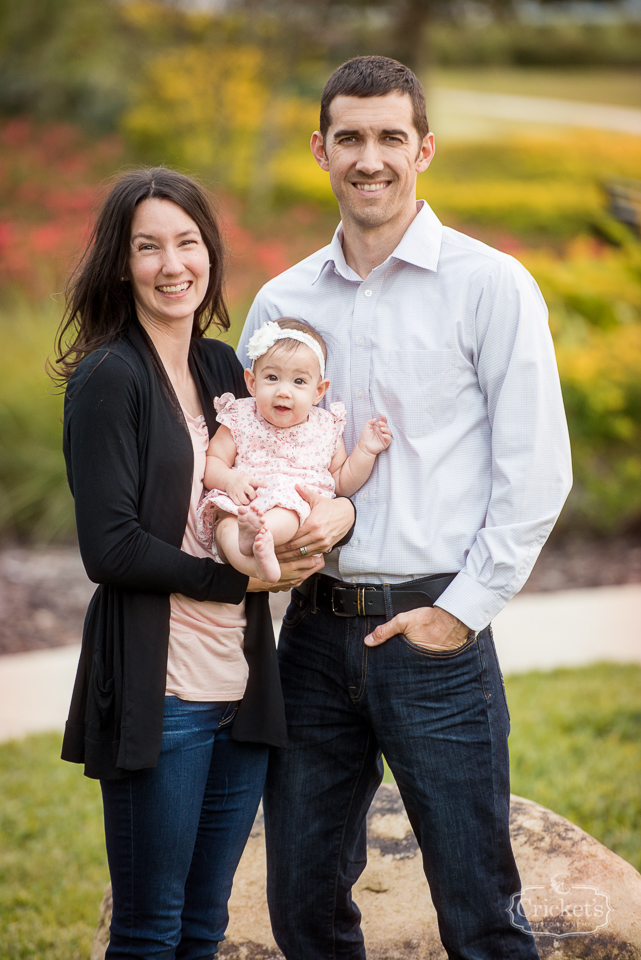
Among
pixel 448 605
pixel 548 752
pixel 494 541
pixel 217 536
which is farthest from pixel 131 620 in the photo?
pixel 548 752

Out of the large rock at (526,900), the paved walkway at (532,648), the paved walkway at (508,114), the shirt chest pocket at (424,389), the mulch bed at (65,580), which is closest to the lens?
the shirt chest pocket at (424,389)

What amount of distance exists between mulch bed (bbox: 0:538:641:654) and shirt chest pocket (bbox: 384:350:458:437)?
12.4 feet

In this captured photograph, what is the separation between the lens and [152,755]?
6.51 feet

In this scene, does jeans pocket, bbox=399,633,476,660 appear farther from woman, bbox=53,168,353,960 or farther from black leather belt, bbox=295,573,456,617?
woman, bbox=53,168,353,960

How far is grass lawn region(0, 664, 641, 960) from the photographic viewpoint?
3379mm

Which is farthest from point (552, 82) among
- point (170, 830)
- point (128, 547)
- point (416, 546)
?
point (170, 830)

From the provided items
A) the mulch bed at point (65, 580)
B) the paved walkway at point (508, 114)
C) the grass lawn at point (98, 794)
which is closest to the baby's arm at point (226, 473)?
A: the grass lawn at point (98, 794)

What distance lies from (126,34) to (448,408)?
13.5 meters

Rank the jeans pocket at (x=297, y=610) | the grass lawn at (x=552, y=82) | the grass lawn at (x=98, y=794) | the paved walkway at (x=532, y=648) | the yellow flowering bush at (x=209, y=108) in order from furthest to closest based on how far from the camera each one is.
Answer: the grass lawn at (x=552, y=82), the yellow flowering bush at (x=209, y=108), the paved walkway at (x=532, y=648), the grass lawn at (x=98, y=794), the jeans pocket at (x=297, y=610)

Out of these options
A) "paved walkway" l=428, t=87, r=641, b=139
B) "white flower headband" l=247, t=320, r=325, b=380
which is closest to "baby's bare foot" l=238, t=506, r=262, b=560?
"white flower headband" l=247, t=320, r=325, b=380

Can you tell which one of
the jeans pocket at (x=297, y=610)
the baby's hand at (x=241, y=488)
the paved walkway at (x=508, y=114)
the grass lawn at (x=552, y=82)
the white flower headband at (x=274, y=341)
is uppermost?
the grass lawn at (x=552, y=82)

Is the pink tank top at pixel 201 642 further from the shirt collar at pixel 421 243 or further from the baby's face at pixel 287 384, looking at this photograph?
the shirt collar at pixel 421 243

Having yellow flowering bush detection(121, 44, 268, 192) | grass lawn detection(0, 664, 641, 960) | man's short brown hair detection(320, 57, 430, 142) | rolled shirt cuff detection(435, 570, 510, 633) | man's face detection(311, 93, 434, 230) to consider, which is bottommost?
grass lawn detection(0, 664, 641, 960)

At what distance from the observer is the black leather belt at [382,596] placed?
2.18 m
